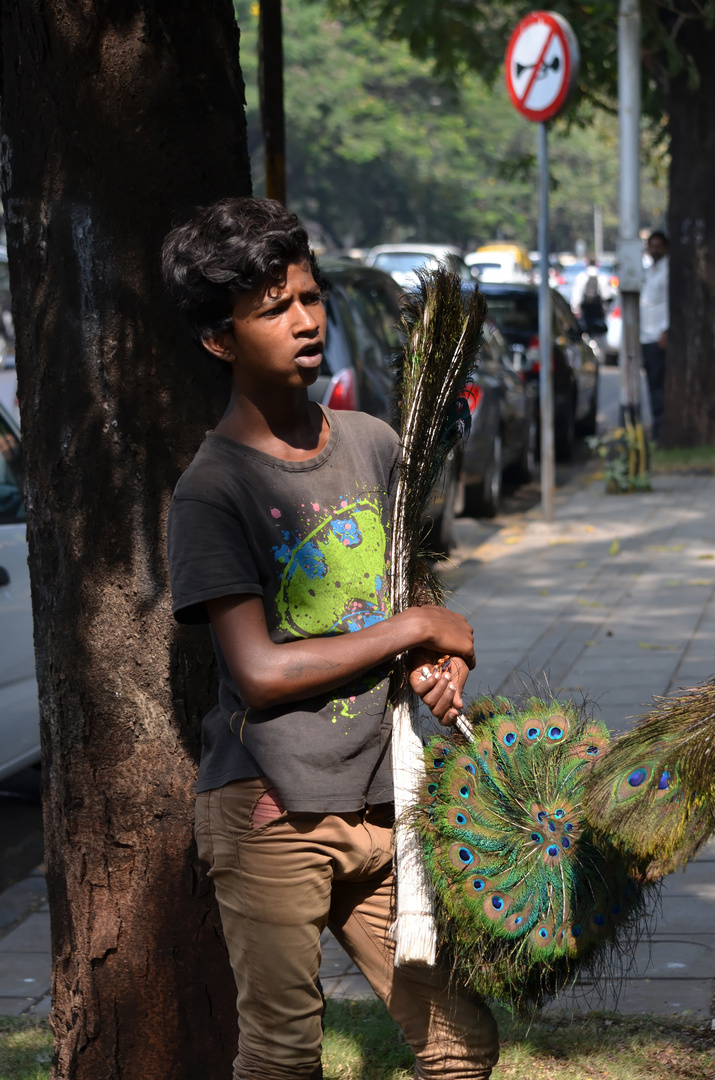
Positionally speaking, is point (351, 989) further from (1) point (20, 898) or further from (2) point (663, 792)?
(2) point (663, 792)

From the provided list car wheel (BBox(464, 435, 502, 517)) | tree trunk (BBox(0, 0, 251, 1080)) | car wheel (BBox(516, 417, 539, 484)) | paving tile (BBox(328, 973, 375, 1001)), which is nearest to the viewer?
tree trunk (BBox(0, 0, 251, 1080))

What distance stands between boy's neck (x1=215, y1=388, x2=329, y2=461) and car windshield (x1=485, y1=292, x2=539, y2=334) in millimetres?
12893

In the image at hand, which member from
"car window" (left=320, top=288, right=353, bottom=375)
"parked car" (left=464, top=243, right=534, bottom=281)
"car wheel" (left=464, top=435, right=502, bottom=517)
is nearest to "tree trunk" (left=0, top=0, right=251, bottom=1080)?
"car window" (left=320, top=288, right=353, bottom=375)

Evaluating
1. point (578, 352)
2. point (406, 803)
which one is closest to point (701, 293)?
point (578, 352)

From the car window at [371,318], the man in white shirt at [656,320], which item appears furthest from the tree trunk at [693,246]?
the car window at [371,318]

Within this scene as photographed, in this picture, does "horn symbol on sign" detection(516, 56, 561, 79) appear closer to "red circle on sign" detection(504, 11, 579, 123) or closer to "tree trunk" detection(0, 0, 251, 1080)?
"red circle on sign" detection(504, 11, 579, 123)

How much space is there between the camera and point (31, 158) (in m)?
3.03

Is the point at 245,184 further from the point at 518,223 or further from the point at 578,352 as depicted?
the point at 518,223

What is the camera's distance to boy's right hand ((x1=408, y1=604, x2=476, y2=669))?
231 cm

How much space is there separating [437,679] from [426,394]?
1.65 ft

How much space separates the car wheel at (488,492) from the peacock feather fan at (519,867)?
9.13m

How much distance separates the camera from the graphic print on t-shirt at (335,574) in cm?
236

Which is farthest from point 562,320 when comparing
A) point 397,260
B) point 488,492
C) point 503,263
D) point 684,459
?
point 503,263

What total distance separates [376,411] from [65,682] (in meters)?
5.57
